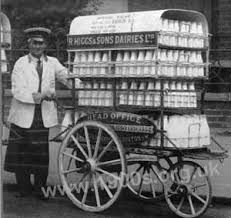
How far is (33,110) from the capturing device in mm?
7281

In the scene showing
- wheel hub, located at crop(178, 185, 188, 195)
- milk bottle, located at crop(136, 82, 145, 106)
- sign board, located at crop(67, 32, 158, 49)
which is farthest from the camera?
wheel hub, located at crop(178, 185, 188, 195)

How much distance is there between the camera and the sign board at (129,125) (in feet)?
21.9

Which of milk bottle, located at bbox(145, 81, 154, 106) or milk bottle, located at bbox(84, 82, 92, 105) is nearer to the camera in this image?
milk bottle, located at bbox(145, 81, 154, 106)

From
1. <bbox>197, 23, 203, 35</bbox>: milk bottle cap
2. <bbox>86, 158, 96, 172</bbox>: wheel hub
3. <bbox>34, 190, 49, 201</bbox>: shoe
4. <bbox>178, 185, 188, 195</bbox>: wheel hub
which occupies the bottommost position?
<bbox>34, 190, 49, 201</bbox>: shoe

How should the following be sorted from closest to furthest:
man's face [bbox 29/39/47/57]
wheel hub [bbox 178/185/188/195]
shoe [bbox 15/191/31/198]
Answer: wheel hub [bbox 178/185/188/195] < man's face [bbox 29/39/47/57] < shoe [bbox 15/191/31/198]

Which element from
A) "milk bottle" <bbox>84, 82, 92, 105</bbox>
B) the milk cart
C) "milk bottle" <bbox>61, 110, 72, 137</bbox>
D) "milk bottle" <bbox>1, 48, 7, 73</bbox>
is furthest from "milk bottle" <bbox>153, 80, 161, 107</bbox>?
"milk bottle" <bbox>1, 48, 7, 73</bbox>

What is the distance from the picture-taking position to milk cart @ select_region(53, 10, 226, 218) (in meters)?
6.61

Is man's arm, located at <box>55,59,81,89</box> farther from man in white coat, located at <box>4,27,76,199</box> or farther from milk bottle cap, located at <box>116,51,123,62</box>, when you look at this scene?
milk bottle cap, located at <box>116,51,123,62</box>

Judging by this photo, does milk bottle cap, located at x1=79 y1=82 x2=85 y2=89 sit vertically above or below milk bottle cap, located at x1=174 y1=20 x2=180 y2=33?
below

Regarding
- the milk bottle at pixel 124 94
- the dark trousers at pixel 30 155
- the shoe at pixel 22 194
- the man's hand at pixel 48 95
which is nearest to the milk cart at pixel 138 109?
the milk bottle at pixel 124 94

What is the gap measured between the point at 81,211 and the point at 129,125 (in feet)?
3.28

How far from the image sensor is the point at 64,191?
713cm

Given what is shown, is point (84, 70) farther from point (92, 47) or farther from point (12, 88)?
point (12, 88)

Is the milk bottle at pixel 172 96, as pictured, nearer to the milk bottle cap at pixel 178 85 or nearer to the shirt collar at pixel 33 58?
the milk bottle cap at pixel 178 85
